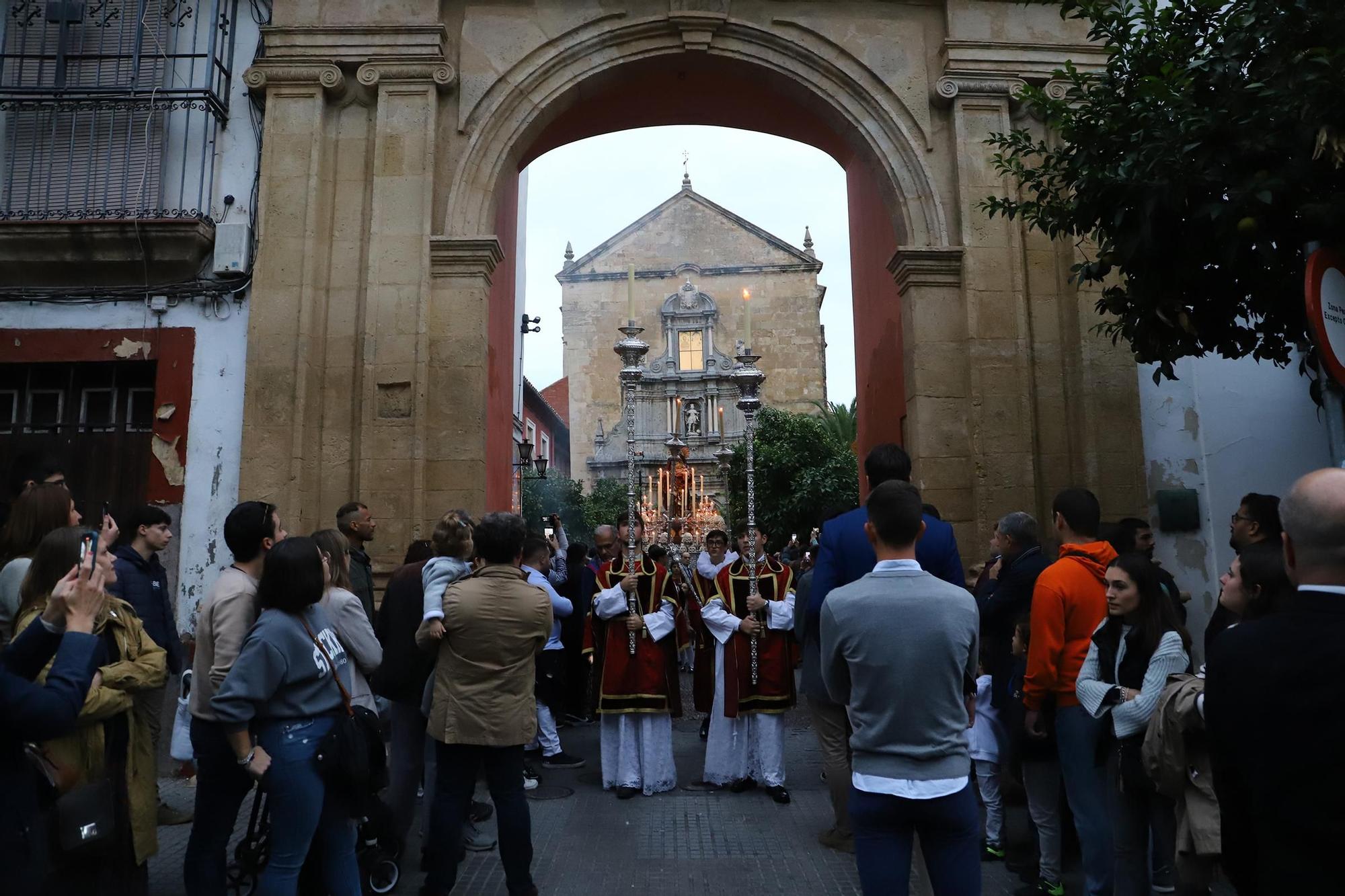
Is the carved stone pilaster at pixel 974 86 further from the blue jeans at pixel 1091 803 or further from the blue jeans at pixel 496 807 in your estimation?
the blue jeans at pixel 496 807

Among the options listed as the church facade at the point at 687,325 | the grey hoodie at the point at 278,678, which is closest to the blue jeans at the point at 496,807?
the grey hoodie at the point at 278,678

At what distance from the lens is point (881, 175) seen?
8.55 m

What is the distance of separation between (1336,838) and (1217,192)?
4.27 m

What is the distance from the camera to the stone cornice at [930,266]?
814 cm

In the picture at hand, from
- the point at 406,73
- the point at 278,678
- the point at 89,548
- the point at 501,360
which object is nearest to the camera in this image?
the point at 89,548

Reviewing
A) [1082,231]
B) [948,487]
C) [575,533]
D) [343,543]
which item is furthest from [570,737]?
[575,533]

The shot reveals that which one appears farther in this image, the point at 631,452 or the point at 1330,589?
the point at 631,452

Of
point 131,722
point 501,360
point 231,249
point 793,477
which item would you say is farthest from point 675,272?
point 131,722

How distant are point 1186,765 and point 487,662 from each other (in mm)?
2764

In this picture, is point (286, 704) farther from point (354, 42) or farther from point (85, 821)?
point (354, 42)

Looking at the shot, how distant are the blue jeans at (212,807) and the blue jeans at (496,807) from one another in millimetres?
909

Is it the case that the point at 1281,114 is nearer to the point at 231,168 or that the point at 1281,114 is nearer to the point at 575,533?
the point at 231,168

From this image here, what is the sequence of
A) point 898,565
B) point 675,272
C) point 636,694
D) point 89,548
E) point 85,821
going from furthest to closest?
point 675,272 → point 636,694 → point 85,821 → point 898,565 → point 89,548

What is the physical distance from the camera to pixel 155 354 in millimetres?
7770
